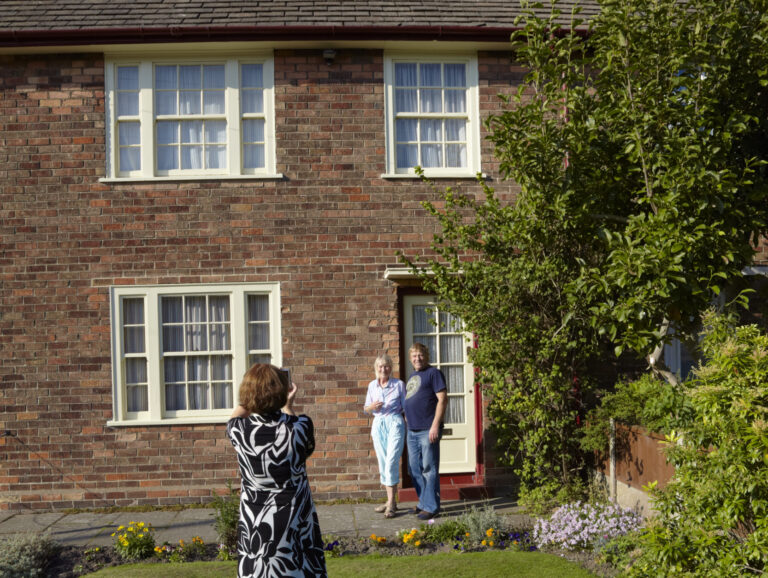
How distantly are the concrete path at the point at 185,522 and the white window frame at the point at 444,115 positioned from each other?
13.5ft

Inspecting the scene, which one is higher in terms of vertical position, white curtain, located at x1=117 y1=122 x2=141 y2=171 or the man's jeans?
white curtain, located at x1=117 y1=122 x2=141 y2=171

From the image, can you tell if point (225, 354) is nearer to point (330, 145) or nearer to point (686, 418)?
point (330, 145)

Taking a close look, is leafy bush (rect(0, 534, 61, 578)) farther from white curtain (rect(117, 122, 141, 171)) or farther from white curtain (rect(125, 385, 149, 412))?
white curtain (rect(117, 122, 141, 171))

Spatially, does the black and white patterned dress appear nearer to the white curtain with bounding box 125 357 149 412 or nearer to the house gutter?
the white curtain with bounding box 125 357 149 412

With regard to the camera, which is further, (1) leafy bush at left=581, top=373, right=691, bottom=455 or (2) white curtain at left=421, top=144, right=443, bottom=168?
(2) white curtain at left=421, top=144, right=443, bottom=168

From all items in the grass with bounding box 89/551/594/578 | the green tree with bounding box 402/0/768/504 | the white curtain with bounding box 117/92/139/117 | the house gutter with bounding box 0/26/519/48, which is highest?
the house gutter with bounding box 0/26/519/48

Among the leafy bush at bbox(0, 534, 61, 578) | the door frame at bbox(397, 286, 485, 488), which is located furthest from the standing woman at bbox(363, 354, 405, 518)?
the leafy bush at bbox(0, 534, 61, 578)

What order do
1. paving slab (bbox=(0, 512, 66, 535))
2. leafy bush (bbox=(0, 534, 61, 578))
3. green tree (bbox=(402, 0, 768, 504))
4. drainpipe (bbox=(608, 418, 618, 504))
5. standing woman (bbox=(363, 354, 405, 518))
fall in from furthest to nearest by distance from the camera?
paving slab (bbox=(0, 512, 66, 535)), standing woman (bbox=(363, 354, 405, 518)), drainpipe (bbox=(608, 418, 618, 504)), leafy bush (bbox=(0, 534, 61, 578)), green tree (bbox=(402, 0, 768, 504))

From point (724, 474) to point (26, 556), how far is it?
5.60 metres

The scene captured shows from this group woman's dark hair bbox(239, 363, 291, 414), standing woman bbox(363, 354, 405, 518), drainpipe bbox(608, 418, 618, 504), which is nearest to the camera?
woman's dark hair bbox(239, 363, 291, 414)

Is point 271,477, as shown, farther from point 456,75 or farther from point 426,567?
point 456,75

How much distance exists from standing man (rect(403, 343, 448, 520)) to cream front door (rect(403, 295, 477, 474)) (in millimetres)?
1530

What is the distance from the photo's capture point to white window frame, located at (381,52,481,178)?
1010 cm

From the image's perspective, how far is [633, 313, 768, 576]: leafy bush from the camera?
4.29 metres
